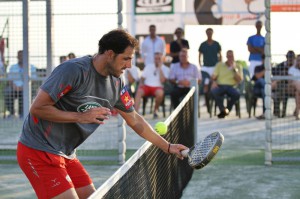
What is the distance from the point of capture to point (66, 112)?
189 inches

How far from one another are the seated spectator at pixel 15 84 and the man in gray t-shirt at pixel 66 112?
5.92 meters

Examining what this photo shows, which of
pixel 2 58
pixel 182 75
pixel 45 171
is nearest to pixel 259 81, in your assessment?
pixel 182 75

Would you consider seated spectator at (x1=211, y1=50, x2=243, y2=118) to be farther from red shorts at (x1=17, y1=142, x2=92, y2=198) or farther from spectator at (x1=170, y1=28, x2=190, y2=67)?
red shorts at (x1=17, y1=142, x2=92, y2=198)

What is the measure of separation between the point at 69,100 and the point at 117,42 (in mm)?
552

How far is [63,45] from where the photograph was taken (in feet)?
34.2

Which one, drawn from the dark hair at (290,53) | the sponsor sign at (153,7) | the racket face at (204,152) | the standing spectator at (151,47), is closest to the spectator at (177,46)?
the standing spectator at (151,47)

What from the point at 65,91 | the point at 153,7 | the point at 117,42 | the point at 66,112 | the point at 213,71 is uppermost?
the point at 153,7

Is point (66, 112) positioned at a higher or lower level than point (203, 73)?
lower

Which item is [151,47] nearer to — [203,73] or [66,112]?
[203,73]

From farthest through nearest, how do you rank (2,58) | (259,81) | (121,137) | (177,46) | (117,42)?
(177,46), (259,81), (2,58), (121,137), (117,42)

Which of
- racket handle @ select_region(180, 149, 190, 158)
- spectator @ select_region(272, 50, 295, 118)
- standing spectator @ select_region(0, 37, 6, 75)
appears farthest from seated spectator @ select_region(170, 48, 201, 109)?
racket handle @ select_region(180, 149, 190, 158)

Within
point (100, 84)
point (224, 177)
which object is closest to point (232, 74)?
point (224, 177)

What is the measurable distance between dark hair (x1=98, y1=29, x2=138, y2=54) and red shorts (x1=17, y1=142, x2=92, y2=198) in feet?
2.85

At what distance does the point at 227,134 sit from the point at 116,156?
366 cm
